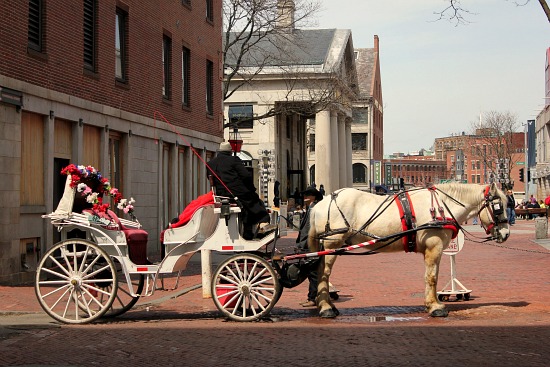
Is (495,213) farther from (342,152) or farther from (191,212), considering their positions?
(342,152)

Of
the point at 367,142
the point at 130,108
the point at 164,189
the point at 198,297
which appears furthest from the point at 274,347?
the point at 367,142

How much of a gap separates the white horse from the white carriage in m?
0.85

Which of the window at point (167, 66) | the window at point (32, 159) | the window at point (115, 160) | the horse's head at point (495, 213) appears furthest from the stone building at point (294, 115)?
the horse's head at point (495, 213)

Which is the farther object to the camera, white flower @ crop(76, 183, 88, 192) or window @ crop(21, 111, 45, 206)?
window @ crop(21, 111, 45, 206)

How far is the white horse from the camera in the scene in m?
12.2

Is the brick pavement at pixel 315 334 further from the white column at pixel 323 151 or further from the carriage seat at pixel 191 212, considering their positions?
the white column at pixel 323 151

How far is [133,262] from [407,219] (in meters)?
3.86

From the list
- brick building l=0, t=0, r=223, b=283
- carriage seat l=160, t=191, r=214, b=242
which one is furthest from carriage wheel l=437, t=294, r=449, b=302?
brick building l=0, t=0, r=223, b=283

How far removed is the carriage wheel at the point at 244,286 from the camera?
1127 centimetres

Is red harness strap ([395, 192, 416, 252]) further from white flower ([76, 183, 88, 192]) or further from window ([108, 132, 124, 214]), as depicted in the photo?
window ([108, 132, 124, 214])

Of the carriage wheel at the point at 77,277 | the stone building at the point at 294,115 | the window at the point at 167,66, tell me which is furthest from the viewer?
the stone building at the point at 294,115

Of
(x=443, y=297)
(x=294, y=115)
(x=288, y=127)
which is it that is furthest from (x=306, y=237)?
(x=288, y=127)

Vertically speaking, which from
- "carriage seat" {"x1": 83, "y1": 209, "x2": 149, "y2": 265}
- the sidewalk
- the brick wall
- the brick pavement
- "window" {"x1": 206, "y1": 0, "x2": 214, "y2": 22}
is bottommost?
the sidewalk

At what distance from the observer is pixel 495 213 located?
12672 mm
